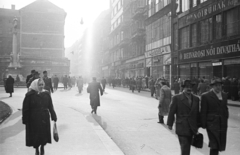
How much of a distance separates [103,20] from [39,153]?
3284 inches

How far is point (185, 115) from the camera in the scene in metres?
4.80

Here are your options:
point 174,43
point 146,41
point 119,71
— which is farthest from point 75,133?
point 119,71

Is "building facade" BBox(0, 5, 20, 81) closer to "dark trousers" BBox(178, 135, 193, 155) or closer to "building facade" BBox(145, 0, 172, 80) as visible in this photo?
"building facade" BBox(145, 0, 172, 80)

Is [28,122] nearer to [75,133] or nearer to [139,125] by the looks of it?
[75,133]

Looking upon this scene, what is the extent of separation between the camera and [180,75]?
2955cm

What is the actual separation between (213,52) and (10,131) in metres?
19.7

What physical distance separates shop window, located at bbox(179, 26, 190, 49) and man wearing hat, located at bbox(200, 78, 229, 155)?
24423 mm

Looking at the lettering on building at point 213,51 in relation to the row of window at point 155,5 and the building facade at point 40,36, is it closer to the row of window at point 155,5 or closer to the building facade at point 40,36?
the row of window at point 155,5

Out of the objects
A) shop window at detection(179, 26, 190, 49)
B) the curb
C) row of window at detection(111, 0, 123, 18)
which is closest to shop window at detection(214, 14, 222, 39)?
shop window at detection(179, 26, 190, 49)

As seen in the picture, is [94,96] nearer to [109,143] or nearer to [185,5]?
[109,143]

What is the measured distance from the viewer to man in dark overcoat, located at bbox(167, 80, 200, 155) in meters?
4.75

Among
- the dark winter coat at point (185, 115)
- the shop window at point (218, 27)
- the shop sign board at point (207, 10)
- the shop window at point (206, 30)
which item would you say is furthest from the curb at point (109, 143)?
the shop window at point (206, 30)

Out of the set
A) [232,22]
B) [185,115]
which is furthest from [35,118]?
[232,22]

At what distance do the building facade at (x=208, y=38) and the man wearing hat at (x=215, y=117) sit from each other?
16.9m
